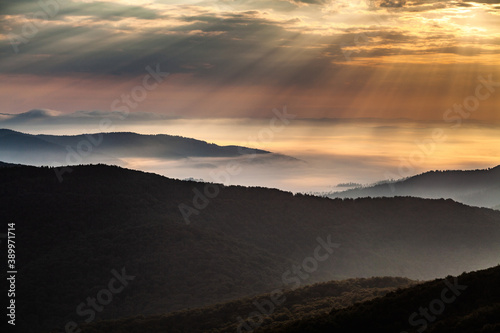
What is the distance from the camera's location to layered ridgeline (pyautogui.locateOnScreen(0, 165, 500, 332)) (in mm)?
89375

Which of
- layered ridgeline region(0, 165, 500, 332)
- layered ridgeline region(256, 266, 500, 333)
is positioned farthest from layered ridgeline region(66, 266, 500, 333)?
layered ridgeline region(0, 165, 500, 332)

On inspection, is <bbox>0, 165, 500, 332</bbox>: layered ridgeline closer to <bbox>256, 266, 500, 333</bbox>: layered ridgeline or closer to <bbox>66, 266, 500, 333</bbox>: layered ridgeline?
<bbox>66, 266, 500, 333</bbox>: layered ridgeline

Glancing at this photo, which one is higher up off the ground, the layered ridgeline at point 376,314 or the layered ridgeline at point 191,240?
the layered ridgeline at point 376,314

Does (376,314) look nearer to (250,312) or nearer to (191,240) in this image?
(250,312)

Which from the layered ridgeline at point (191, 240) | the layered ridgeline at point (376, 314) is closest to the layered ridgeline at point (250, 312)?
the layered ridgeline at point (376, 314)

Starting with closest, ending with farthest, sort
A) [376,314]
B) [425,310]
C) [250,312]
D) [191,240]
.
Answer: [425,310]
[376,314]
[250,312]
[191,240]

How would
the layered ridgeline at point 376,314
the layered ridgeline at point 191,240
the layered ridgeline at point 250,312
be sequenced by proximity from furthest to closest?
the layered ridgeline at point 191,240, the layered ridgeline at point 250,312, the layered ridgeline at point 376,314

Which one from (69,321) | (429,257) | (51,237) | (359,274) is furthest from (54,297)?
(429,257)

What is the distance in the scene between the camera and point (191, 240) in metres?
107

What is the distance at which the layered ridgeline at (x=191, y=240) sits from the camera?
293 feet

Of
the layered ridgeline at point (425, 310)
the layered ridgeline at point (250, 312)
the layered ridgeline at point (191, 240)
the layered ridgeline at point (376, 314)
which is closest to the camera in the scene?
the layered ridgeline at point (425, 310)

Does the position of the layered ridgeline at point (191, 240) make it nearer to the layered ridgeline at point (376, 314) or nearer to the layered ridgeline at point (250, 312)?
the layered ridgeline at point (250, 312)

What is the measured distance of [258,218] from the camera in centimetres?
13075

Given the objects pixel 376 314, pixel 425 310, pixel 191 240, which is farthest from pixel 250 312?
pixel 191 240
